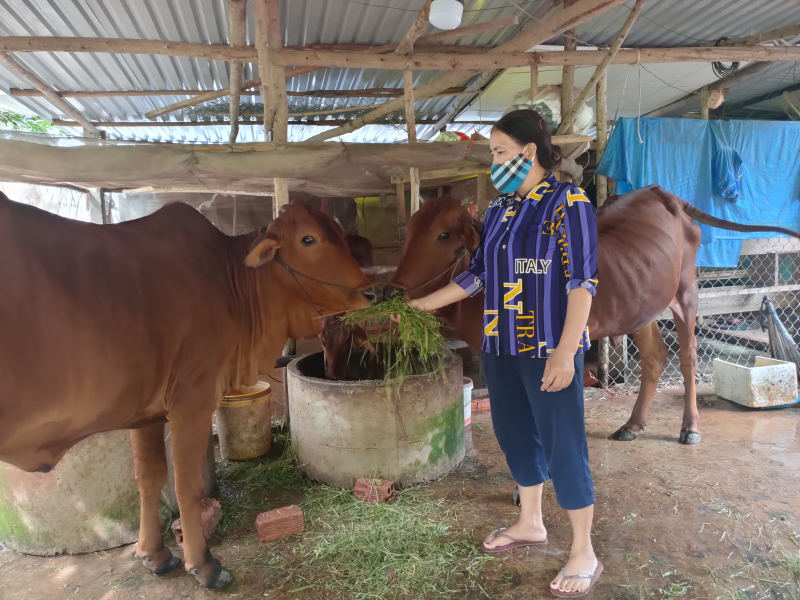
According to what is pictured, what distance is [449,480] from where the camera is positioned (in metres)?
3.83

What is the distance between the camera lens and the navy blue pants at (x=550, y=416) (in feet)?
7.72

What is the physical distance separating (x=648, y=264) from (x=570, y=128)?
5.25ft

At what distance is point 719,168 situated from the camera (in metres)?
5.55

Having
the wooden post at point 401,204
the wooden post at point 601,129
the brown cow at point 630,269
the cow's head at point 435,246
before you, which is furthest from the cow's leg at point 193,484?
the wooden post at point 601,129

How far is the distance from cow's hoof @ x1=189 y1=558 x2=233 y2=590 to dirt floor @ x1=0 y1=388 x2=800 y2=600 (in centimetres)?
5

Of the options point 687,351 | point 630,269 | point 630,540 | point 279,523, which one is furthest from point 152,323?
point 687,351

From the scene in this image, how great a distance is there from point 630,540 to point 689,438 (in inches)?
73.2

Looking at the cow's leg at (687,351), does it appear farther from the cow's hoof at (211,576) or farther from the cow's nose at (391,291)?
the cow's hoof at (211,576)

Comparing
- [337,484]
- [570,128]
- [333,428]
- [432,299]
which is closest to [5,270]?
[432,299]

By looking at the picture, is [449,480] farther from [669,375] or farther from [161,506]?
[669,375]

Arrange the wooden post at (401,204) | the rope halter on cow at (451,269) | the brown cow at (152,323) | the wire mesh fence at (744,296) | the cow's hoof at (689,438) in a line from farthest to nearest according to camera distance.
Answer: the wire mesh fence at (744,296) < the wooden post at (401,204) < the cow's hoof at (689,438) < the rope halter on cow at (451,269) < the brown cow at (152,323)

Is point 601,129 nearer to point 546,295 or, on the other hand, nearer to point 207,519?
point 546,295

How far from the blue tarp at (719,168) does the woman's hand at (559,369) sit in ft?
13.1

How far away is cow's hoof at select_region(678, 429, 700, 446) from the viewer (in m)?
4.42
